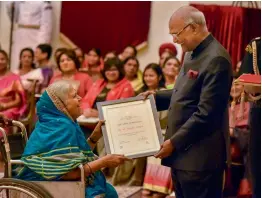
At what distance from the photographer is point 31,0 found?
7480 mm

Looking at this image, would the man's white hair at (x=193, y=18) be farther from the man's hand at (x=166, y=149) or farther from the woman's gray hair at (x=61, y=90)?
the woman's gray hair at (x=61, y=90)

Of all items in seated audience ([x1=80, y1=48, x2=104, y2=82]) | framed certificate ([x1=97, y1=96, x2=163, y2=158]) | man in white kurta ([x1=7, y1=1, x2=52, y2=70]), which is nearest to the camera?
framed certificate ([x1=97, y1=96, x2=163, y2=158])

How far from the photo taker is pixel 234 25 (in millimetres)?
6570

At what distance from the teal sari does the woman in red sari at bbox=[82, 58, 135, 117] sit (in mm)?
2264

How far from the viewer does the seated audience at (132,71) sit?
5695 mm

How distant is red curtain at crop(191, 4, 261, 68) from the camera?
6.55 metres

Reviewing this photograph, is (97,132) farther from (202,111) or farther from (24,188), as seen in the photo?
(202,111)

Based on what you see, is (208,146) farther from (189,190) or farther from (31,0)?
(31,0)

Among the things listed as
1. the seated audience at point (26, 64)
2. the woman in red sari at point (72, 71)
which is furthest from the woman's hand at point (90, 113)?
the seated audience at point (26, 64)

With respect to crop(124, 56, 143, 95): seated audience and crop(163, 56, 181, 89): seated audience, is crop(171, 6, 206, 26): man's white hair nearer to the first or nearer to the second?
crop(163, 56, 181, 89): seated audience

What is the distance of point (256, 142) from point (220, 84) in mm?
832

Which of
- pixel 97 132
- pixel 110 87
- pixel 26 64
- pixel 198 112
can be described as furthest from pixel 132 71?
pixel 198 112

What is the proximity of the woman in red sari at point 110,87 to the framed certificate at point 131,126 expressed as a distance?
2197 mm

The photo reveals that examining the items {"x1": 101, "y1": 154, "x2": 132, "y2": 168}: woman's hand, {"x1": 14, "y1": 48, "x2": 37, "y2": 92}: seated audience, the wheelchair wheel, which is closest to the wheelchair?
the wheelchair wheel
